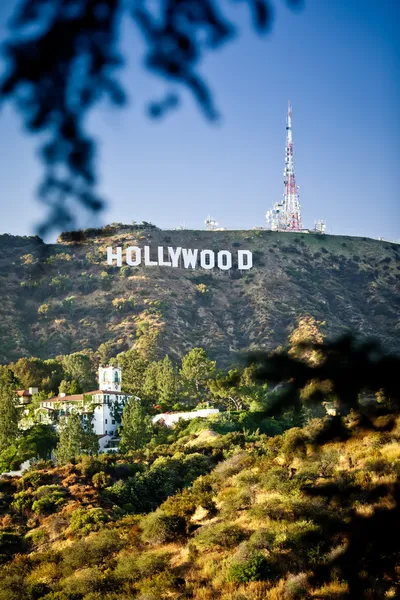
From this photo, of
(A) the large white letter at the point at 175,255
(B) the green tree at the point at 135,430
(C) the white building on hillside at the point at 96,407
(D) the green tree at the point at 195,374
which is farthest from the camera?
(A) the large white letter at the point at 175,255

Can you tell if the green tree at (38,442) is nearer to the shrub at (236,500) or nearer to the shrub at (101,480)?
the shrub at (101,480)


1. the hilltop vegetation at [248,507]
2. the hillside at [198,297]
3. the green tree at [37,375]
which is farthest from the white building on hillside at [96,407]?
the hillside at [198,297]

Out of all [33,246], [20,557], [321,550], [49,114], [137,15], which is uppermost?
[137,15]

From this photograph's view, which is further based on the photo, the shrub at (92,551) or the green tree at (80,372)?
the green tree at (80,372)

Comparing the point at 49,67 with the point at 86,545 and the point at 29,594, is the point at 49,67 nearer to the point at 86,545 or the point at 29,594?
the point at 29,594

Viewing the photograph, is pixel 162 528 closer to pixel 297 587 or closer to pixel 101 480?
pixel 297 587

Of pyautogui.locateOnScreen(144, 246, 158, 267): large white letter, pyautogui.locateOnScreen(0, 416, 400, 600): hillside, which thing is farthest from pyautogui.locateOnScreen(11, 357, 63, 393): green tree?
pyautogui.locateOnScreen(144, 246, 158, 267): large white letter

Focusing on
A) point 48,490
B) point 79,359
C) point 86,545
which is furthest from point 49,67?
point 79,359
